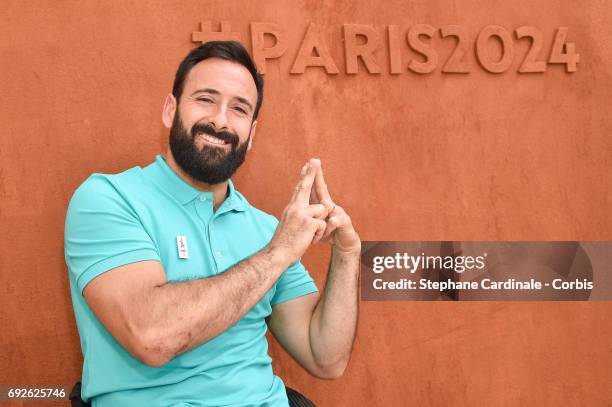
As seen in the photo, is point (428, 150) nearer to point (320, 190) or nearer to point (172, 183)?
point (320, 190)

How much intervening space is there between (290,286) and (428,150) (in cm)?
78

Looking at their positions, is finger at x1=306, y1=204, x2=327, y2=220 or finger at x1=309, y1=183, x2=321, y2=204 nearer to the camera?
finger at x1=306, y1=204, x2=327, y2=220

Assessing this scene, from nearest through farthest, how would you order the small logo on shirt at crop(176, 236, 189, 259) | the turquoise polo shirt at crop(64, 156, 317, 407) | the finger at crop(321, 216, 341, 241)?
the turquoise polo shirt at crop(64, 156, 317, 407), the small logo on shirt at crop(176, 236, 189, 259), the finger at crop(321, 216, 341, 241)

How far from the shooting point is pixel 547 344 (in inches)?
88.6

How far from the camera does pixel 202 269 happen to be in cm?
157

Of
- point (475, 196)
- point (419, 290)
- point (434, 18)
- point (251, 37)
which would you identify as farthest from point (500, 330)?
point (251, 37)

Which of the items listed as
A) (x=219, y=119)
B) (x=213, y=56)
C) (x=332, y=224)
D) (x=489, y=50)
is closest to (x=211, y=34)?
(x=213, y=56)

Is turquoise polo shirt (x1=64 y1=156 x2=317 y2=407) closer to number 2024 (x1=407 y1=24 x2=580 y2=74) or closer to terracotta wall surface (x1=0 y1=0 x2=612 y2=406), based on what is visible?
terracotta wall surface (x1=0 y1=0 x2=612 y2=406)

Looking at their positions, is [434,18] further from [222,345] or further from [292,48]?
[222,345]

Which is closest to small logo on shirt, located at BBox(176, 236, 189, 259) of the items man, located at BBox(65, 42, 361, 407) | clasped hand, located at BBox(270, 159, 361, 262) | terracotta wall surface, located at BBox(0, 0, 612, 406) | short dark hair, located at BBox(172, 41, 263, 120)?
man, located at BBox(65, 42, 361, 407)

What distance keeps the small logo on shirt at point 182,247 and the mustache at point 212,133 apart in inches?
12.1

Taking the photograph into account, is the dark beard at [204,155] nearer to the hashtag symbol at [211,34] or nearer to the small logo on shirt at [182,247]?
the small logo on shirt at [182,247]

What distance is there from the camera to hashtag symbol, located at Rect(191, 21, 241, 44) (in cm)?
212

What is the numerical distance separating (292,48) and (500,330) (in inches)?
51.3
